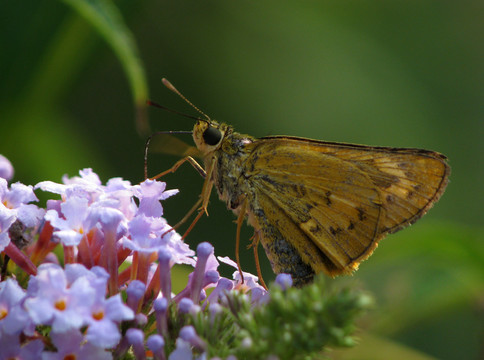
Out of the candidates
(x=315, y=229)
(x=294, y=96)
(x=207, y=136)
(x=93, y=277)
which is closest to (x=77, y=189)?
(x=93, y=277)

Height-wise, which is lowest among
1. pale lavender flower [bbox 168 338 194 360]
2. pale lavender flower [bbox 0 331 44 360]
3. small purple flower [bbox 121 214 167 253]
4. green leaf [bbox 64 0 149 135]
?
pale lavender flower [bbox 0 331 44 360]

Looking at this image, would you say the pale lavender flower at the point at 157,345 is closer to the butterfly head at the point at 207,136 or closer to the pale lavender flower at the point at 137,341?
the pale lavender flower at the point at 137,341

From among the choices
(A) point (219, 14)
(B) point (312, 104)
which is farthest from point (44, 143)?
(B) point (312, 104)

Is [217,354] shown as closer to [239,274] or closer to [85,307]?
[85,307]

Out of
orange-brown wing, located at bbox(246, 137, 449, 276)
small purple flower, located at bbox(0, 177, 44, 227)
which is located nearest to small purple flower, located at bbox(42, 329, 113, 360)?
small purple flower, located at bbox(0, 177, 44, 227)

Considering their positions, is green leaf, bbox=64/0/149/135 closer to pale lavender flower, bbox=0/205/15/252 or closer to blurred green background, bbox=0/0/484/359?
blurred green background, bbox=0/0/484/359
